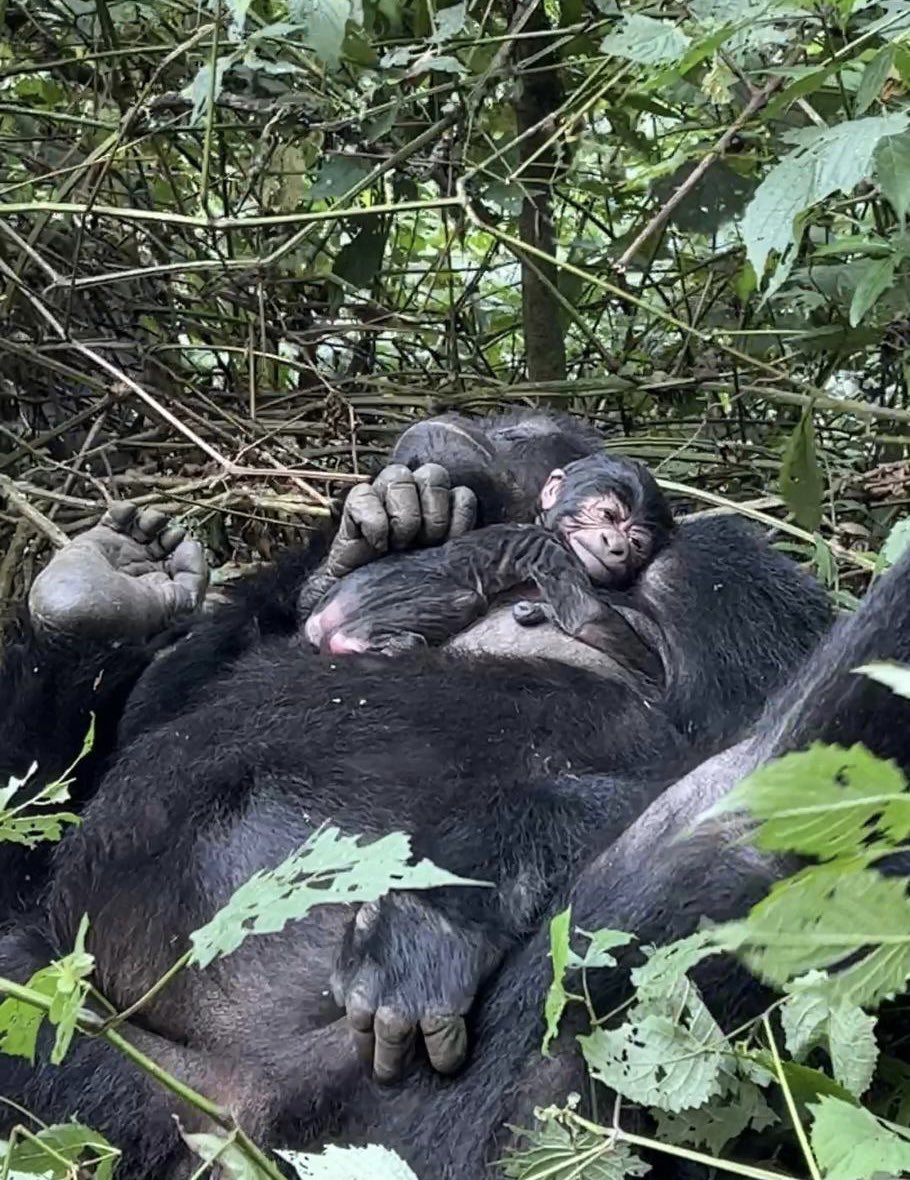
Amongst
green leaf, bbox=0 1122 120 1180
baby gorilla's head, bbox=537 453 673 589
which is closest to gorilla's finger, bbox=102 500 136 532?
baby gorilla's head, bbox=537 453 673 589

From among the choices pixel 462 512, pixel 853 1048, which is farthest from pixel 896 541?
pixel 853 1048

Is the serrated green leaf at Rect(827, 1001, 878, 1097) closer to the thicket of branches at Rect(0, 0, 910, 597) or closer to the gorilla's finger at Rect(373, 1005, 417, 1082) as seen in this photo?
the gorilla's finger at Rect(373, 1005, 417, 1082)

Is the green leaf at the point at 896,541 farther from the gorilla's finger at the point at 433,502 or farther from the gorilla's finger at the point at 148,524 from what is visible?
the gorilla's finger at the point at 148,524

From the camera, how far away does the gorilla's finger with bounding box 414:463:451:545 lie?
172cm

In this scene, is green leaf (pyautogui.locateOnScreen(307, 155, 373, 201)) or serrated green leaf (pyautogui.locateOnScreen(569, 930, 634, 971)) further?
green leaf (pyautogui.locateOnScreen(307, 155, 373, 201))

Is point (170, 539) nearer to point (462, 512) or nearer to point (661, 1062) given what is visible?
point (462, 512)

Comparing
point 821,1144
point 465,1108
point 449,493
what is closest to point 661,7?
point 449,493

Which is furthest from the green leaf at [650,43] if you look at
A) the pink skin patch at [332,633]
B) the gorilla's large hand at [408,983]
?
the gorilla's large hand at [408,983]

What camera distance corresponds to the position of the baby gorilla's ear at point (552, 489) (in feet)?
5.75

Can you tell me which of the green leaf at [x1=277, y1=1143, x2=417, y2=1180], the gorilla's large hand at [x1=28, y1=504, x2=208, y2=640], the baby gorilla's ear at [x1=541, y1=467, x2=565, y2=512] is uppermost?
the baby gorilla's ear at [x1=541, y1=467, x2=565, y2=512]

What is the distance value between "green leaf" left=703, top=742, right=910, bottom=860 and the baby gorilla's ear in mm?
1231

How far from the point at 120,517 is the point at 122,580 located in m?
0.15

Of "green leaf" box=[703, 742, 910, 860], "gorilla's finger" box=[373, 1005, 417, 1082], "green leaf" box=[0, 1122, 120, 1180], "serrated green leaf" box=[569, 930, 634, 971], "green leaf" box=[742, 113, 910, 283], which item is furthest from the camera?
"green leaf" box=[742, 113, 910, 283]

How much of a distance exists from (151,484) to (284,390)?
0.57 m
